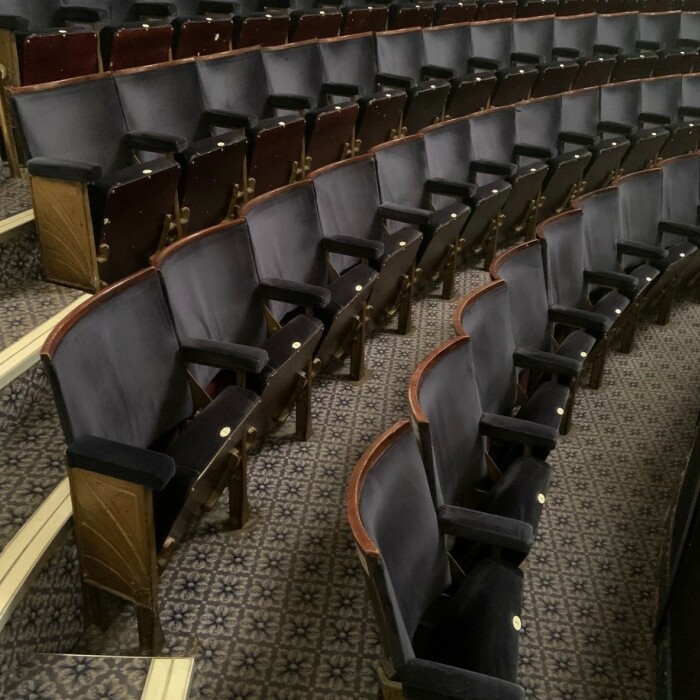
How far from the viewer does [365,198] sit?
500mm

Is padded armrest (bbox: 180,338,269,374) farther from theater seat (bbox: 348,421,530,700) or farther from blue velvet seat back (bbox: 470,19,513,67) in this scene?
blue velvet seat back (bbox: 470,19,513,67)

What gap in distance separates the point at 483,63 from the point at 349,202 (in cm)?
46

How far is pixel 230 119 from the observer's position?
513mm

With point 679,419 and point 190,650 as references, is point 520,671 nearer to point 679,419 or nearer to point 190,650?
point 190,650

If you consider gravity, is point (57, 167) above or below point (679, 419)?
above

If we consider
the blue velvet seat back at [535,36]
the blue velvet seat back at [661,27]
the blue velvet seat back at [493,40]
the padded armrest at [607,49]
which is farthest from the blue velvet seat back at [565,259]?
the blue velvet seat back at [661,27]

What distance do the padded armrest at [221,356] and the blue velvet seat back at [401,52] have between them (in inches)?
19.7

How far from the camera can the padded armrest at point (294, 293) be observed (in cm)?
39

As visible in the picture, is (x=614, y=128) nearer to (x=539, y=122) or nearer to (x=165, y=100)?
(x=539, y=122)

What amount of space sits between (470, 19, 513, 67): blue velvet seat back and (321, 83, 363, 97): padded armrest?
1.02 feet

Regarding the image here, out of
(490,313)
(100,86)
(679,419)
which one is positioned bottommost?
(679,419)

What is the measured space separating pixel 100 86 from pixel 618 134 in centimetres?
58

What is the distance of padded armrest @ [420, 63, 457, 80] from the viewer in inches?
30.5

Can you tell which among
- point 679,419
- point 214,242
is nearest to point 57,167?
point 214,242
